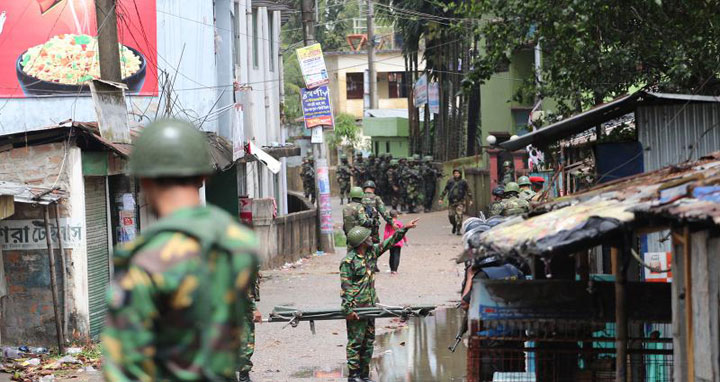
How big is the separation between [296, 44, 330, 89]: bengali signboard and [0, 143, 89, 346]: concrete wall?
11.6 meters

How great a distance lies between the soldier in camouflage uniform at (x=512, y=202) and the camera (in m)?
13.4

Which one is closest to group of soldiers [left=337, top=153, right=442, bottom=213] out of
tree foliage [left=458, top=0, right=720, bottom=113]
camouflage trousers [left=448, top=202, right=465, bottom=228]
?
camouflage trousers [left=448, top=202, right=465, bottom=228]

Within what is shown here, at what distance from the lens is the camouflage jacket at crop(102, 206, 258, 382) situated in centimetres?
284

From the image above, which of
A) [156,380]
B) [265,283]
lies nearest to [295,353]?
[265,283]

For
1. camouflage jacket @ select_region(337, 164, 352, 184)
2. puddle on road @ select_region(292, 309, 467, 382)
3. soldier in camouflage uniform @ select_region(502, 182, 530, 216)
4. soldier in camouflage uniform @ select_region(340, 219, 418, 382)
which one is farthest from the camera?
camouflage jacket @ select_region(337, 164, 352, 184)

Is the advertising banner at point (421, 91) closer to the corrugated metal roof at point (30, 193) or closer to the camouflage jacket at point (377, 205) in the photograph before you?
the camouflage jacket at point (377, 205)

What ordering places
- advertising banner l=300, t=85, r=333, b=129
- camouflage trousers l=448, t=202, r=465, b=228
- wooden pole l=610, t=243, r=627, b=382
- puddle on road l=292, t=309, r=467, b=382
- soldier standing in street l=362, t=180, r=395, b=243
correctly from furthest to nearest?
camouflage trousers l=448, t=202, r=465, b=228
advertising banner l=300, t=85, r=333, b=129
soldier standing in street l=362, t=180, r=395, b=243
puddle on road l=292, t=309, r=467, b=382
wooden pole l=610, t=243, r=627, b=382

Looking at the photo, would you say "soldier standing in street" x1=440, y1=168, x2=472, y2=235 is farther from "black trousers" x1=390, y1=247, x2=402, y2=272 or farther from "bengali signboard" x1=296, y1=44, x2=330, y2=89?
"black trousers" x1=390, y1=247, x2=402, y2=272

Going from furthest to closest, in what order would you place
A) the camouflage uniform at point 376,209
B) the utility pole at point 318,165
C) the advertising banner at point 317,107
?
the utility pole at point 318,165 < the advertising banner at point 317,107 < the camouflage uniform at point 376,209

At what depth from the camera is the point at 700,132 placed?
354 inches

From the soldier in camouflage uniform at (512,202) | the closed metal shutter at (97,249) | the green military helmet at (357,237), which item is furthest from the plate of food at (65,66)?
the green military helmet at (357,237)

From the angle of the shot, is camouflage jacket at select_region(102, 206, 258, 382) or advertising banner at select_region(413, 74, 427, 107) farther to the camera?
advertising banner at select_region(413, 74, 427, 107)

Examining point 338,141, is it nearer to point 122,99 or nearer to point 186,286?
point 122,99

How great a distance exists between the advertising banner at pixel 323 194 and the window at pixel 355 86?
4408 centimetres
